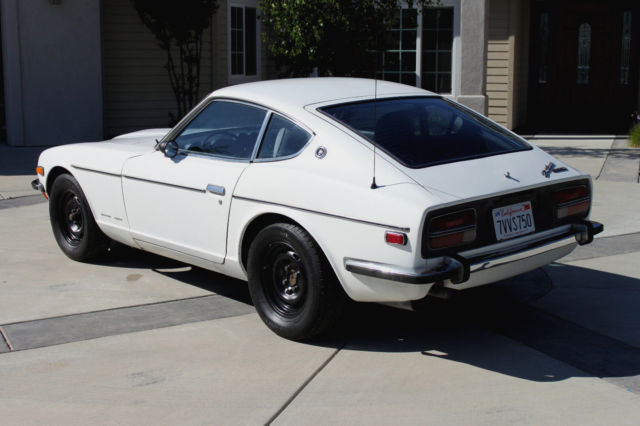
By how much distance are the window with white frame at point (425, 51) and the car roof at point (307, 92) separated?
1048 cm

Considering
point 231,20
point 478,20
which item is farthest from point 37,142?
point 478,20

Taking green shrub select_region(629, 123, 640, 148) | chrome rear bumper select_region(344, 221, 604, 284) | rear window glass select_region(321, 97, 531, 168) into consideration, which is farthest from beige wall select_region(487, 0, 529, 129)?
chrome rear bumper select_region(344, 221, 604, 284)

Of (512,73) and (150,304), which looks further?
(512,73)

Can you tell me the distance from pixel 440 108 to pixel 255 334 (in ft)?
6.29

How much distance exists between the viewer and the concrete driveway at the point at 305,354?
3898 mm

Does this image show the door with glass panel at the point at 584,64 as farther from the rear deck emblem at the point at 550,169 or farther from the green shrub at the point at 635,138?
the rear deck emblem at the point at 550,169

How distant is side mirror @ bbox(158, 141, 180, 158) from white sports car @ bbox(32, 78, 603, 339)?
0.05 feet

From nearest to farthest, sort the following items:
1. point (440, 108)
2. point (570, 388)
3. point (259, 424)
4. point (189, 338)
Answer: point (259, 424) → point (570, 388) → point (189, 338) → point (440, 108)

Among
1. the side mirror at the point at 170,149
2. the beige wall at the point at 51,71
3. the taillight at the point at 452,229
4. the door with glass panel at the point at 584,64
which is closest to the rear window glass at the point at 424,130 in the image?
the taillight at the point at 452,229

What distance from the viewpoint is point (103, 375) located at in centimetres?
434

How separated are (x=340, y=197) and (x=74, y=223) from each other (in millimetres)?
3115

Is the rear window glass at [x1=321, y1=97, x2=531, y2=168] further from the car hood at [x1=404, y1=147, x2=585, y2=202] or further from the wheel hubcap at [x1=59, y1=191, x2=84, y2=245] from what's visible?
the wheel hubcap at [x1=59, y1=191, x2=84, y2=245]

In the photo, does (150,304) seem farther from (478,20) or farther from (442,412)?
(478,20)

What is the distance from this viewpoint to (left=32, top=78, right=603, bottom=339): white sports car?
4.22 metres
